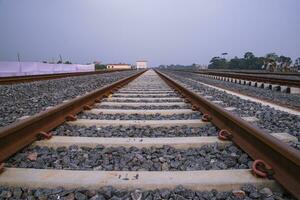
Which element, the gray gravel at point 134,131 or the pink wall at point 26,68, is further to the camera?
the pink wall at point 26,68

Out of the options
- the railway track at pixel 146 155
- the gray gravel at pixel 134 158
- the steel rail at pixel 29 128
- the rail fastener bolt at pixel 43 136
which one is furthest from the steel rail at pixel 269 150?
the steel rail at pixel 29 128

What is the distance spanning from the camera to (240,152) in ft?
9.01

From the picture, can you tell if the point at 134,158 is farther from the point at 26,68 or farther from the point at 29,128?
the point at 26,68

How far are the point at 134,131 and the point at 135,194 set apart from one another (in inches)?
65.8

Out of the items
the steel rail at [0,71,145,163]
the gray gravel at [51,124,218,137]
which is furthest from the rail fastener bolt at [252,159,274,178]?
the steel rail at [0,71,145,163]

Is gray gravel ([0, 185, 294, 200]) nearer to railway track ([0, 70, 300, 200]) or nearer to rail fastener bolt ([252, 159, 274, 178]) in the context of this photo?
railway track ([0, 70, 300, 200])

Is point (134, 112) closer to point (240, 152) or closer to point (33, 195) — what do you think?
point (240, 152)

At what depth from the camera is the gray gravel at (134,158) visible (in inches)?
97.4

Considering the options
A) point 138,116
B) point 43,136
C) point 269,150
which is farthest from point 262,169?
point 138,116

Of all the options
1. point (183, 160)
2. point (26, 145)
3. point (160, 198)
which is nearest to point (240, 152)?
point (183, 160)

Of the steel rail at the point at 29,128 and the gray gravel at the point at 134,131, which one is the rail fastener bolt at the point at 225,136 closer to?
the gray gravel at the point at 134,131

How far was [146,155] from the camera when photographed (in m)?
2.71

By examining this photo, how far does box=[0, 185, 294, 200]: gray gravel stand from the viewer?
1919 mm

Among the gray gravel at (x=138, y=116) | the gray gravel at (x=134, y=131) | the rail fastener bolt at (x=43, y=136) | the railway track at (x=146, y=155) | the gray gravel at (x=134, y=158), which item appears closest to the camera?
the railway track at (x=146, y=155)
